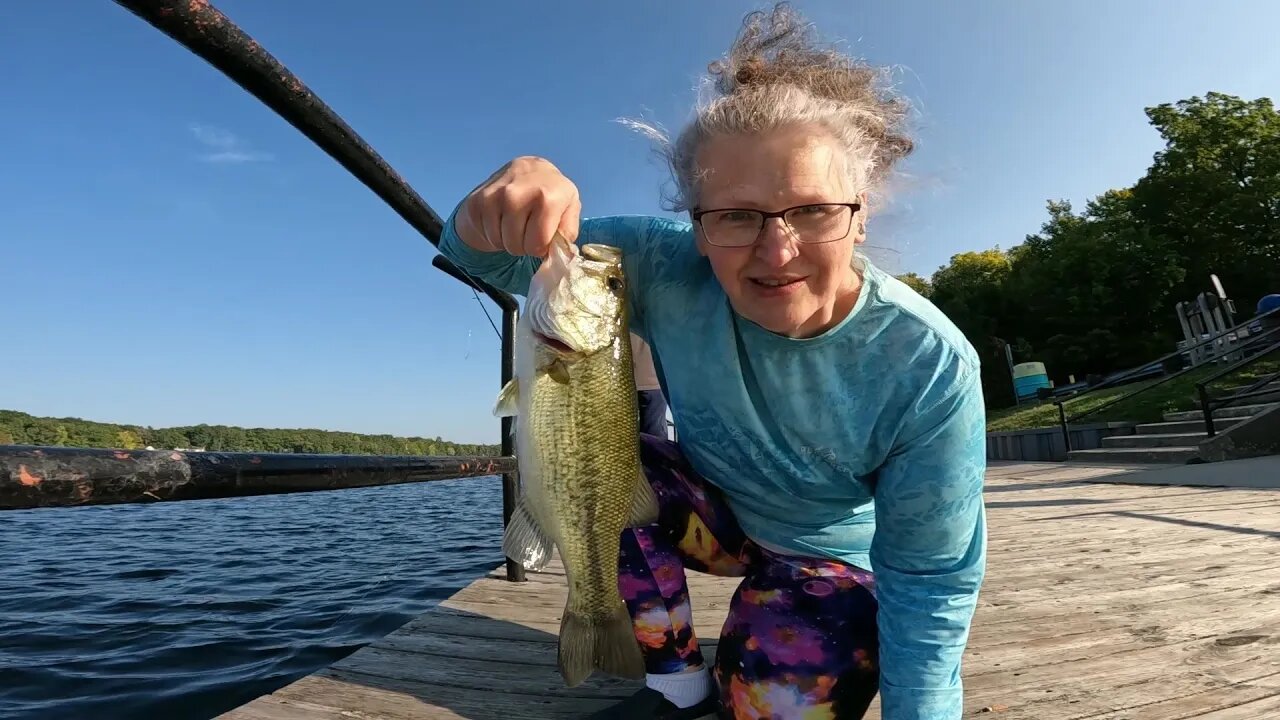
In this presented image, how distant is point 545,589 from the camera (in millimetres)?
4312

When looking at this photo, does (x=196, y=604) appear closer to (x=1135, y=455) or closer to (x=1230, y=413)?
(x=1135, y=455)

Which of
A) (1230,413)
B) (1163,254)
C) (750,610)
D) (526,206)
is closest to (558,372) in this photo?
(526,206)

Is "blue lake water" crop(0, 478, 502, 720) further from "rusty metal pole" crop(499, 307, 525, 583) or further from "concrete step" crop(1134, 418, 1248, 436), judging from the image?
"concrete step" crop(1134, 418, 1248, 436)

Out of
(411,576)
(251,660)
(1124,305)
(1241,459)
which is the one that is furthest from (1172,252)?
(251,660)

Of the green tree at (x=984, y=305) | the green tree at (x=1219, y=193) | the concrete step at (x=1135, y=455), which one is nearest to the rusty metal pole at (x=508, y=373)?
the concrete step at (x=1135, y=455)

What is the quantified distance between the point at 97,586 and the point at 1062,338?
136ft

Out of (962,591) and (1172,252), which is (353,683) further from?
(1172,252)

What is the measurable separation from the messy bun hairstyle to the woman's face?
5 cm

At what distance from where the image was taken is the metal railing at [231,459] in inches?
35.5

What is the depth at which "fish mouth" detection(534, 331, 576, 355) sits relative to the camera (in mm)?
2040

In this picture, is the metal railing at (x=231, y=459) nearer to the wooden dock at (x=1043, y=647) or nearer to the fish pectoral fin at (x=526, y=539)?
the fish pectoral fin at (x=526, y=539)

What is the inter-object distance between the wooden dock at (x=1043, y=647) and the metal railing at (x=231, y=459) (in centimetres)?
91

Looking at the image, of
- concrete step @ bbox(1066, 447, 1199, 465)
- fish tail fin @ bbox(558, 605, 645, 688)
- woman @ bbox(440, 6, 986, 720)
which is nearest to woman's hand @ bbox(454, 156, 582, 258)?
woman @ bbox(440, 6, 986, 720)

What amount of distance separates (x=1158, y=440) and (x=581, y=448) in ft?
49.0
